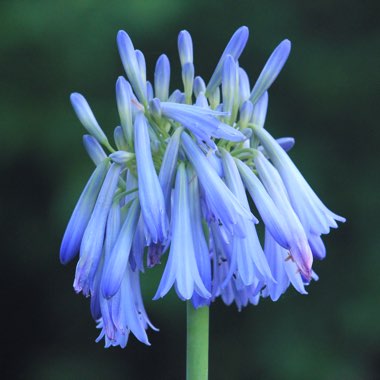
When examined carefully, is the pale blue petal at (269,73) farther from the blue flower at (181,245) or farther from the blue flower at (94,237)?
the blue flower at (94,237)

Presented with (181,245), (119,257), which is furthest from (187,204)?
(119,257)

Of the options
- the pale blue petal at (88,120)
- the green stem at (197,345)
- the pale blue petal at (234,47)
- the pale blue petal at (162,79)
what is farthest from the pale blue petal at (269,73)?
the green stem at (197,345)

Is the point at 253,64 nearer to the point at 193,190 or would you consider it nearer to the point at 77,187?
the point at 77,187

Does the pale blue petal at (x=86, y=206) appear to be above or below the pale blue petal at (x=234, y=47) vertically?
below

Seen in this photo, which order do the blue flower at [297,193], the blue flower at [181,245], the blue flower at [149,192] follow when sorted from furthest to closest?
the blue flower at [297,193] < the blue flower at [181,245] < the blue flower at [149,192]

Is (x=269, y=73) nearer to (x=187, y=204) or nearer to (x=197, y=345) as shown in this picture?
(x=187, y=204)

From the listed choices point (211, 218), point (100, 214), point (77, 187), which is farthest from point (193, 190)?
point (77, 187)
